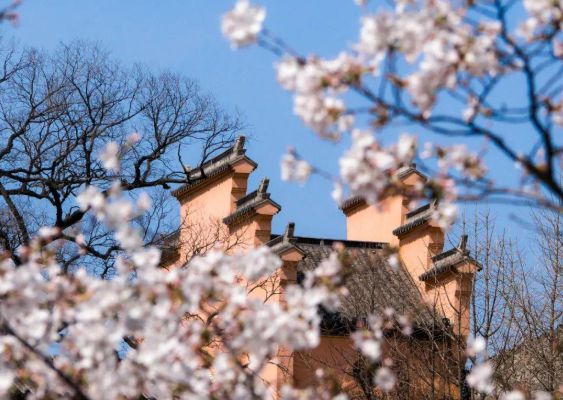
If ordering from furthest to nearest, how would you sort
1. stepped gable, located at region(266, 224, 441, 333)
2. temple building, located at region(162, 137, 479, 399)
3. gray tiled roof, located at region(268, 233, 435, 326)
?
stepped gable, located at region(266, 224, 441, 333)
gray tiled roof, located at region(268, 233, 435, 326)
temple building, located at region(162, 137, 479, 399)

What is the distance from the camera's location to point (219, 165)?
99.3ft

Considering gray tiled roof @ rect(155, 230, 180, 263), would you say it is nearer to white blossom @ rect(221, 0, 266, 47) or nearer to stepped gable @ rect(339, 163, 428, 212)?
stepped gable @ rect(339, 163, 428, 212)

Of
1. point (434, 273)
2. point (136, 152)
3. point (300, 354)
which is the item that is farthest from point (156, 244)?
point (434, 273)

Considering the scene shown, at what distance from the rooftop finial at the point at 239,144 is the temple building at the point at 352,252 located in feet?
0.09

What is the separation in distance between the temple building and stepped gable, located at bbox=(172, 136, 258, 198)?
3cm

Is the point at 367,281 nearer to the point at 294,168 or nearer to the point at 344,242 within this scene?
the point at 344,242

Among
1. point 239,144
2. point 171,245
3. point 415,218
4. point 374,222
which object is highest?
point 239,144

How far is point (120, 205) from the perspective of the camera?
623 cm

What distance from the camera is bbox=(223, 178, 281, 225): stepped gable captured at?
94.2 ft

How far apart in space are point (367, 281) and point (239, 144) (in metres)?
5.29

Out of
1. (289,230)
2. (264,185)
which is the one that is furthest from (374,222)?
(289,230)

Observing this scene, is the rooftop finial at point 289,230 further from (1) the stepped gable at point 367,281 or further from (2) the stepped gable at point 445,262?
(2) the stepped gable at point 445,262

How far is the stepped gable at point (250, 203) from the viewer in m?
28.7

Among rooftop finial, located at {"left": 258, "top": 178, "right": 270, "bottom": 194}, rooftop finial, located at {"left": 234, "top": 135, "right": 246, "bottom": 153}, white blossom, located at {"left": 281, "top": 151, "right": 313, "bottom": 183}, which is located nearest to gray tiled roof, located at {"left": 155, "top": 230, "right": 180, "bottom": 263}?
rooftop finial, located at {"left": 258, "top": 178, "right": 270, "bottom": 194}
